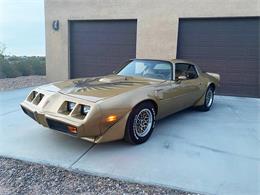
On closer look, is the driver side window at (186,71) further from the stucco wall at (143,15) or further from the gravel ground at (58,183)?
the stucco wall at (143,15)

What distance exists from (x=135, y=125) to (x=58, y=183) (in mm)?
1386

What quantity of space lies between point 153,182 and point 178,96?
7.09ft

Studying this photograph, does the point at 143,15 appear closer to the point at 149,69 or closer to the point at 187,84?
the point at 149,69

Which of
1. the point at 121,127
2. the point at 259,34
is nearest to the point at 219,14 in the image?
the point at 259,34

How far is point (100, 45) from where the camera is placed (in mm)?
9961

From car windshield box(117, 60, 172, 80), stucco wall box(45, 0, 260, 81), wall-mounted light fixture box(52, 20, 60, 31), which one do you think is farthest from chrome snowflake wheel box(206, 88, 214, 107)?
wall-mounted light fixture box(52, 20, 60, 31)

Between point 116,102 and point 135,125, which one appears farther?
point 135,125

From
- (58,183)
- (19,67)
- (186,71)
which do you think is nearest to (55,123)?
(58,183)

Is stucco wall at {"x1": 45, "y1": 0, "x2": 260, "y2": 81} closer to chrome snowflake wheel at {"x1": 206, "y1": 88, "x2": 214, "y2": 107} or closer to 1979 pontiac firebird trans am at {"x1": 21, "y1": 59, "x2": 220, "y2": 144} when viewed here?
chrome snowflake wheel at {"x1": 206, "y1": 88, "x2": 214, "y2": 107}

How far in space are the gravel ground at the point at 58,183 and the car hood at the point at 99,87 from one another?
98cm

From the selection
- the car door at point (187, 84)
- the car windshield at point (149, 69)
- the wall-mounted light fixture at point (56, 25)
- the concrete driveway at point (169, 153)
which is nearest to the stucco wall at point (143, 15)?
the wall-mounted light fixture at point (56, 25)

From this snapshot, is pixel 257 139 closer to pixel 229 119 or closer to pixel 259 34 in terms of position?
pixel 229 119

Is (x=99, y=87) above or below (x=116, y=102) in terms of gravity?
above

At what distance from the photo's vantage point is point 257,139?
4.32 m
